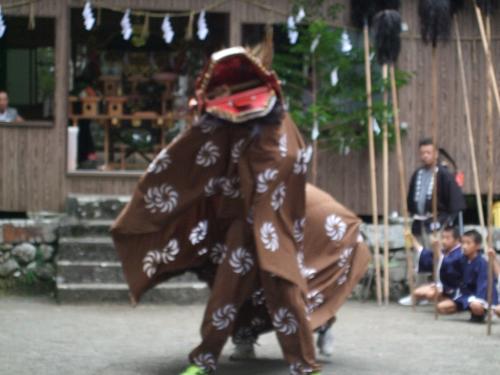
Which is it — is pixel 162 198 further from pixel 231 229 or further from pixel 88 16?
pixel 88 16

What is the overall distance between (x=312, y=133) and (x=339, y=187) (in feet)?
2.93

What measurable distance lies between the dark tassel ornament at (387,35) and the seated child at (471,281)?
1865 mm

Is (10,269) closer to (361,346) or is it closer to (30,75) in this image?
(30,75)

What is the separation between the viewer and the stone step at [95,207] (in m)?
13.1

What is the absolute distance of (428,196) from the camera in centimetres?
1291

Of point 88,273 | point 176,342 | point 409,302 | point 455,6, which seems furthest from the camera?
point 409,302

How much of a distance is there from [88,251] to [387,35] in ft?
11.6

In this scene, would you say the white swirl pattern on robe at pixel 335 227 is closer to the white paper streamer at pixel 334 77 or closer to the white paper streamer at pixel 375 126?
the white paper streamer at pixel 375 126

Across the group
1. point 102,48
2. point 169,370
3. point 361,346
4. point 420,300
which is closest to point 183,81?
point 102,48

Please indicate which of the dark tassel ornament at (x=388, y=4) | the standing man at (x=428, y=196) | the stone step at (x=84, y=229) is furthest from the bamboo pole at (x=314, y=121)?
the stone step at (x=84, y=229)

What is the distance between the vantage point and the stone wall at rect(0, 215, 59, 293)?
513 inches

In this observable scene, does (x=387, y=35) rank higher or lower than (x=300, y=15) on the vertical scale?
lower

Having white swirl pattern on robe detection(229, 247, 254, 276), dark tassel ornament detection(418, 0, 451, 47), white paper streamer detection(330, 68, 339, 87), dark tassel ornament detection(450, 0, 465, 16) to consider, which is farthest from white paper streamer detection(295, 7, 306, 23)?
white swirl pattern on robe detection(229, 247, 254, 276)

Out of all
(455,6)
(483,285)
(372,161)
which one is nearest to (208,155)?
(483,285)
